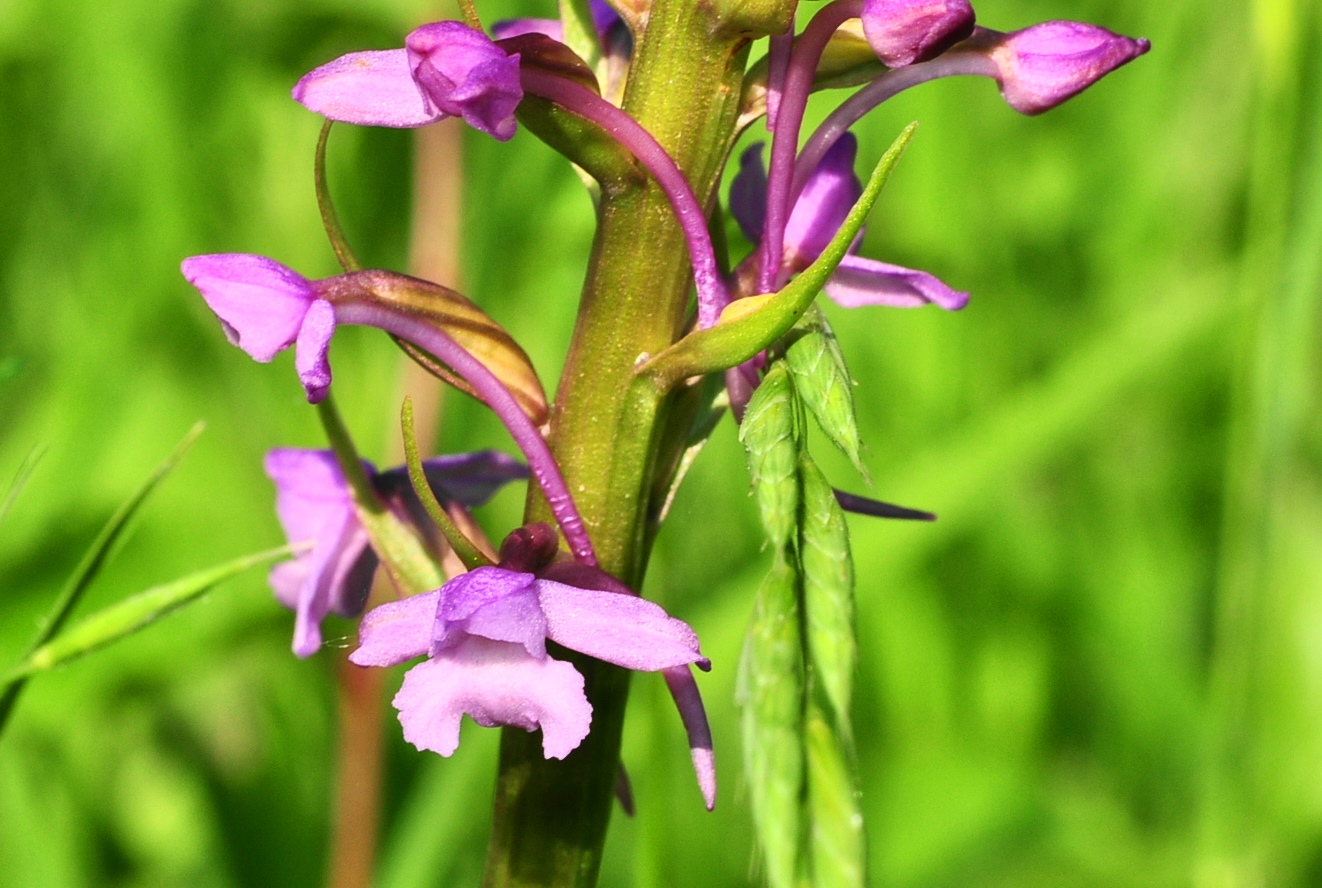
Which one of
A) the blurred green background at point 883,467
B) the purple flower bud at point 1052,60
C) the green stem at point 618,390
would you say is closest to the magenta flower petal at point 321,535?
the green stem at point 618,390

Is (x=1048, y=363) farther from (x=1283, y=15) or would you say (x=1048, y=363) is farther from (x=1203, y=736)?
(x=1283, y=15)

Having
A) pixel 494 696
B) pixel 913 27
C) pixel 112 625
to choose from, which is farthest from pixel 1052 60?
pixel 112 625

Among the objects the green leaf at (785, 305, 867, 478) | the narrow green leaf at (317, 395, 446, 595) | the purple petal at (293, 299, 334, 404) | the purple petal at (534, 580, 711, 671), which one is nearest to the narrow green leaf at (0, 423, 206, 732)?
the narrow green leaf at (317, 395, 446, 595)

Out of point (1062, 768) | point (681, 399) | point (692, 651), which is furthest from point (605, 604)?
point (1062, 768)

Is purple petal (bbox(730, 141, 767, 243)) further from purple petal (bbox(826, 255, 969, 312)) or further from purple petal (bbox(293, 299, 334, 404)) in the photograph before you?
purple petal (bbox(293, 299, 334, 404))

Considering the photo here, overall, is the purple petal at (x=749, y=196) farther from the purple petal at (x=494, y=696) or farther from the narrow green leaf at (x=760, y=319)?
the purple petal at (x=494, y=696)
